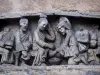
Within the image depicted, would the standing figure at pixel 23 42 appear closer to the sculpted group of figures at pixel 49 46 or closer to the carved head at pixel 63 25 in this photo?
the sculpted group of figures at pixel 49 46

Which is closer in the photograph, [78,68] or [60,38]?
[78,68]

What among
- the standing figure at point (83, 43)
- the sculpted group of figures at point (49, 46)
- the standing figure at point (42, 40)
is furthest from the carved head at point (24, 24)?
the standing figure at point (83, 43)

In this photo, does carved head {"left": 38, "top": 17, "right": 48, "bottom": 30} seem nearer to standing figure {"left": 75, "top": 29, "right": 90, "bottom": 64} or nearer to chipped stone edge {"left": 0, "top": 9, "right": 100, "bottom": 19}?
chipped stone edge {"left": 0, "top": 9, "right": 100, "bottom": 19}

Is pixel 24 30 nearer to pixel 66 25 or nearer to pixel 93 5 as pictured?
pixel 66 25

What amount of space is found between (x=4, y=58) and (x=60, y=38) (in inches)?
33.3

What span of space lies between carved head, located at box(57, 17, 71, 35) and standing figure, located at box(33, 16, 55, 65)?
0.14 m

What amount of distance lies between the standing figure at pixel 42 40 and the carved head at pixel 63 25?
139 millimetres

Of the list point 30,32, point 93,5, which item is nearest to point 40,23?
point 30,32

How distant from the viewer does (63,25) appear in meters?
4.19

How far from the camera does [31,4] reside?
4445 millimetres

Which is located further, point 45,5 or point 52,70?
point 45,5

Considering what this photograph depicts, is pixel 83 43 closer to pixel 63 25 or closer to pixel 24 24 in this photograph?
pixel 63 25

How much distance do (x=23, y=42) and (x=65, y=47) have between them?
0.61 meters

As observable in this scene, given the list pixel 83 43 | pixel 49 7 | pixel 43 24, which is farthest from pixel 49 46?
pixel 49 7
